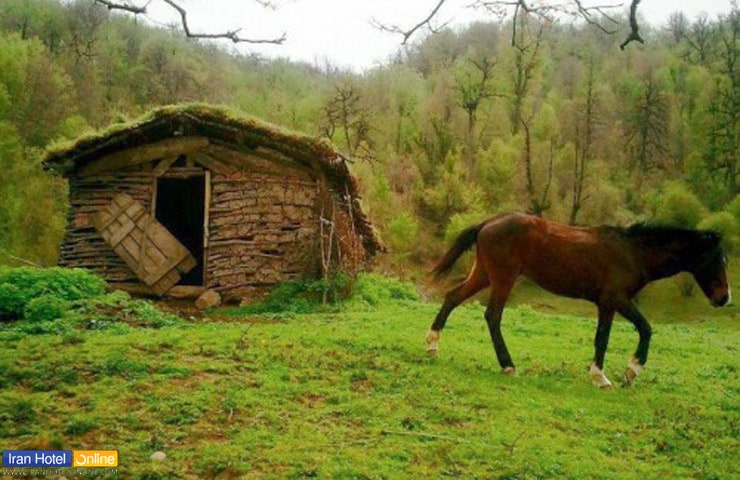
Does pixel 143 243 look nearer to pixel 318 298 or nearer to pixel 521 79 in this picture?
pixel 318 298

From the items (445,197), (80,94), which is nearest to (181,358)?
(445,197)

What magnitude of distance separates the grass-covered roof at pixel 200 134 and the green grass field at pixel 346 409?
5465mm

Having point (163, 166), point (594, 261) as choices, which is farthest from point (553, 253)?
point (163, 166)

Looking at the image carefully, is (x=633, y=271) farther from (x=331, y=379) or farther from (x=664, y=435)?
(x=331, y=379)

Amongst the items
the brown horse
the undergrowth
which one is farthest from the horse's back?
the undergrowth

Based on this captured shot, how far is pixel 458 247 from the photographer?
25.9 feet

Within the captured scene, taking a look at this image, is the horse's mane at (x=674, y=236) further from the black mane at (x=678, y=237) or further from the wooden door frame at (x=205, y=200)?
the wooden door frame at (x=205, y=200)

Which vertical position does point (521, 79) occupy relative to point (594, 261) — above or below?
above

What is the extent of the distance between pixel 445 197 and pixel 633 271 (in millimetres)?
28495

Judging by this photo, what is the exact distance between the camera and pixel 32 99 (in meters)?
33.2

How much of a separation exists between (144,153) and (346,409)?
391 inches

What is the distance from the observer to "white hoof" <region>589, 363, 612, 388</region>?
714 cm

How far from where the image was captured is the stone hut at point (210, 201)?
13.4m

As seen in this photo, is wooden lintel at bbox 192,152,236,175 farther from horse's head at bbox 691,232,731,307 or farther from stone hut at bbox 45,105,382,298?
horse's head at bbox 691,232,731,307
